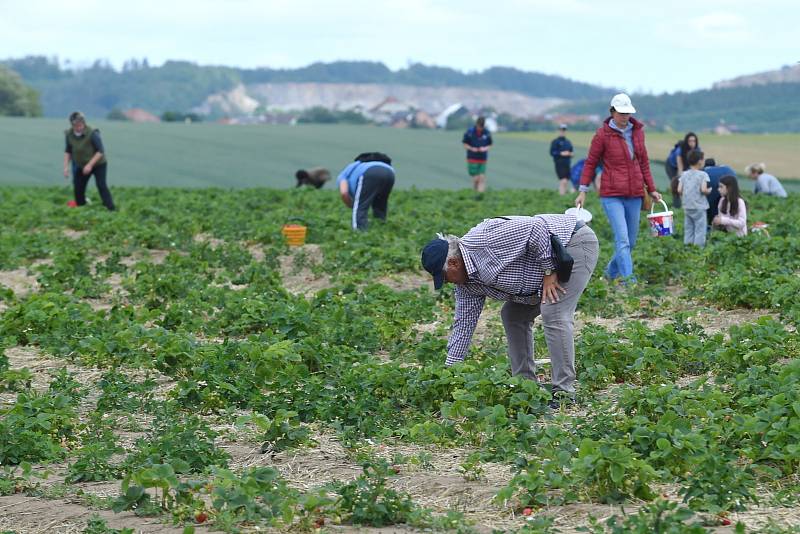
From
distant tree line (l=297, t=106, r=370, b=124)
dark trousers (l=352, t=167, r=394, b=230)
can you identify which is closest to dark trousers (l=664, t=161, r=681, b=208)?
dark trousers (l=352, t=167, r=394, b=230)

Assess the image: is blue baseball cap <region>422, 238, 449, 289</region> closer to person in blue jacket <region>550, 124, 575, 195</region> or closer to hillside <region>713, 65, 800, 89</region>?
person in blue jacket <region>550, 124, 575, 195</region>

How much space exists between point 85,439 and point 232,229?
31.6ft

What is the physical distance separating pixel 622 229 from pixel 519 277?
490cm

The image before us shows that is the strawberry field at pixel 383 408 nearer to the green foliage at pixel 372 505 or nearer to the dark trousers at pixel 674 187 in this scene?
the green foliage at pixel 372 505

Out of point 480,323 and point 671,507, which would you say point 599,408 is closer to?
point 671,507

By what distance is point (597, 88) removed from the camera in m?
186

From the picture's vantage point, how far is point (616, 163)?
437 inches

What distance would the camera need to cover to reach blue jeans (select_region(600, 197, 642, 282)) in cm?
1109

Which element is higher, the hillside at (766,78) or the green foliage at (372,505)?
the hillside at (766,78)

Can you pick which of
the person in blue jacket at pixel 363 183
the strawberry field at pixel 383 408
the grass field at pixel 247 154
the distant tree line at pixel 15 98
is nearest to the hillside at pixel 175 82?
the distant tree line at pixel 15 98

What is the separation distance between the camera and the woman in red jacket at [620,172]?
36.3 feet

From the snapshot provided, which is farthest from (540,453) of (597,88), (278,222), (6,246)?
(597,88)

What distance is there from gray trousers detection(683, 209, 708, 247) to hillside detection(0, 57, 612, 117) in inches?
4030

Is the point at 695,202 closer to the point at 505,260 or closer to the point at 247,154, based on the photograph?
the point at 505,260
